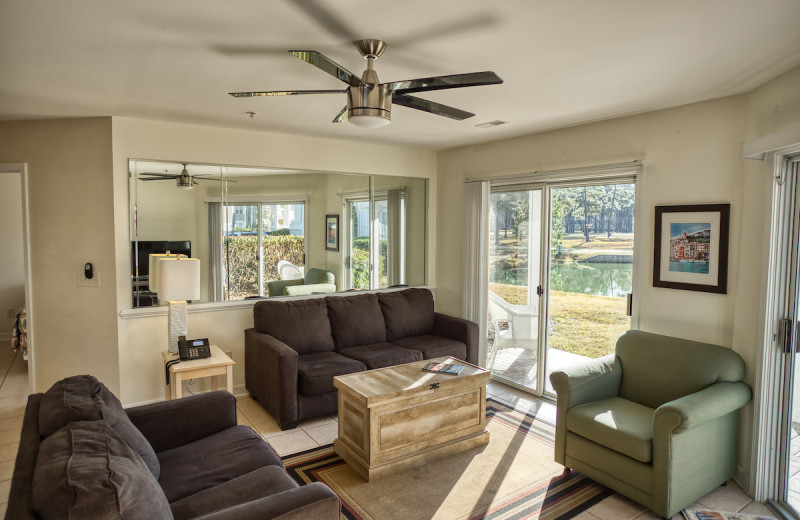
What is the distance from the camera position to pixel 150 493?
1.49m

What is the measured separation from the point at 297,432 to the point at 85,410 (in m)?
1.99

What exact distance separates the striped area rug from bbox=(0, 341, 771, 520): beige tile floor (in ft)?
0.41

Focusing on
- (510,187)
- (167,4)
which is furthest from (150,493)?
(510,187)

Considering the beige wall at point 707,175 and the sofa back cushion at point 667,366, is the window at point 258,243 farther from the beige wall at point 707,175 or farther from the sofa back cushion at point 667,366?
the sofa back cushion at point 667,366

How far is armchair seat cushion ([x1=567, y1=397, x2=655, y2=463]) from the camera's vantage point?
2650mm

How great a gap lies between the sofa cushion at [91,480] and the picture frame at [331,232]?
337cm

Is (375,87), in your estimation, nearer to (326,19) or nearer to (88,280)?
(326,19)

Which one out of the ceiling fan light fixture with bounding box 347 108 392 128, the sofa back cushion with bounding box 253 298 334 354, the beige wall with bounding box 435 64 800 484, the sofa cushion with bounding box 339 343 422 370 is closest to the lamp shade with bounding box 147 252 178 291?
the sofa back cushion with bounding box 253 298 334 354

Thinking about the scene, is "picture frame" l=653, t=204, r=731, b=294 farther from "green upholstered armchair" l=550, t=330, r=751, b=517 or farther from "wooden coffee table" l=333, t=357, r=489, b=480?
"wooden coffee table" l=333, t=357, r=489, b=480

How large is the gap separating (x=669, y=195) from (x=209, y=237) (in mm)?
3833

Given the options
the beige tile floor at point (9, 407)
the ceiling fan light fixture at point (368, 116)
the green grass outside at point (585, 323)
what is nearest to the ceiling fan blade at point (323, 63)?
the ceiling fan light fixture at point (368, 116)

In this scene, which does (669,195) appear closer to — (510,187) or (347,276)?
(510,187)

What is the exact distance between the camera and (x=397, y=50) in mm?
2439

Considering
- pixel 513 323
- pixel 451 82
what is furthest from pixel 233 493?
pixel 513 323
